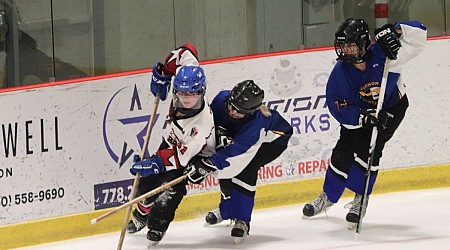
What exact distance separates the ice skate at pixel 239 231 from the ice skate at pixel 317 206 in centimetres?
58

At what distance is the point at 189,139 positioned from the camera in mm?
5059

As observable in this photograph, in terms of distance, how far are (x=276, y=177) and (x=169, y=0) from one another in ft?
3.91

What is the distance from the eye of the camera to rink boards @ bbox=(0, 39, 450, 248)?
532cm

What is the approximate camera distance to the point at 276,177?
6156 mm

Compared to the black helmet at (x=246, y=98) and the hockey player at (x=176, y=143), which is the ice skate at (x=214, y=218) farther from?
the black helmet at (x=246, y=98)

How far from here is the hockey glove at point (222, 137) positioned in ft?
16.6

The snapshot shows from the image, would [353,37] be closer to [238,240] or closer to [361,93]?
[361,93]

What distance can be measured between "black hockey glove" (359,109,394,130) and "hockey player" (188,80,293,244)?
356mm

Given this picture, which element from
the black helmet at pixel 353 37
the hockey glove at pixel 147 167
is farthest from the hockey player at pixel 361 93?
the hockey glove at pixel 147 167

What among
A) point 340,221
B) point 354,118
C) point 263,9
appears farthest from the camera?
point 263,9

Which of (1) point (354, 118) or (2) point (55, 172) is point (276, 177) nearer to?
(1) point (354, 118)

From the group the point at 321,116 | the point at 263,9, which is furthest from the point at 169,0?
the point at 321,116

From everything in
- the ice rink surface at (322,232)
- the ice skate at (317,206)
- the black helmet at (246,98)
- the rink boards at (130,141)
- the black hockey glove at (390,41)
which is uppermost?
the black hockey glove at (390,41)

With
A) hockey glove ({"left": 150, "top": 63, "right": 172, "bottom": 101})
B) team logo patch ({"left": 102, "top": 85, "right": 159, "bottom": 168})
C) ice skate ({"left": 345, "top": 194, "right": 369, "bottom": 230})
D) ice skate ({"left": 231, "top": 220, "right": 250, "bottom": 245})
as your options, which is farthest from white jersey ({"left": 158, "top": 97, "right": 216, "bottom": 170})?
ice skate ({"left": 345, "top": 194, "right": 369, "bottom": 230})
